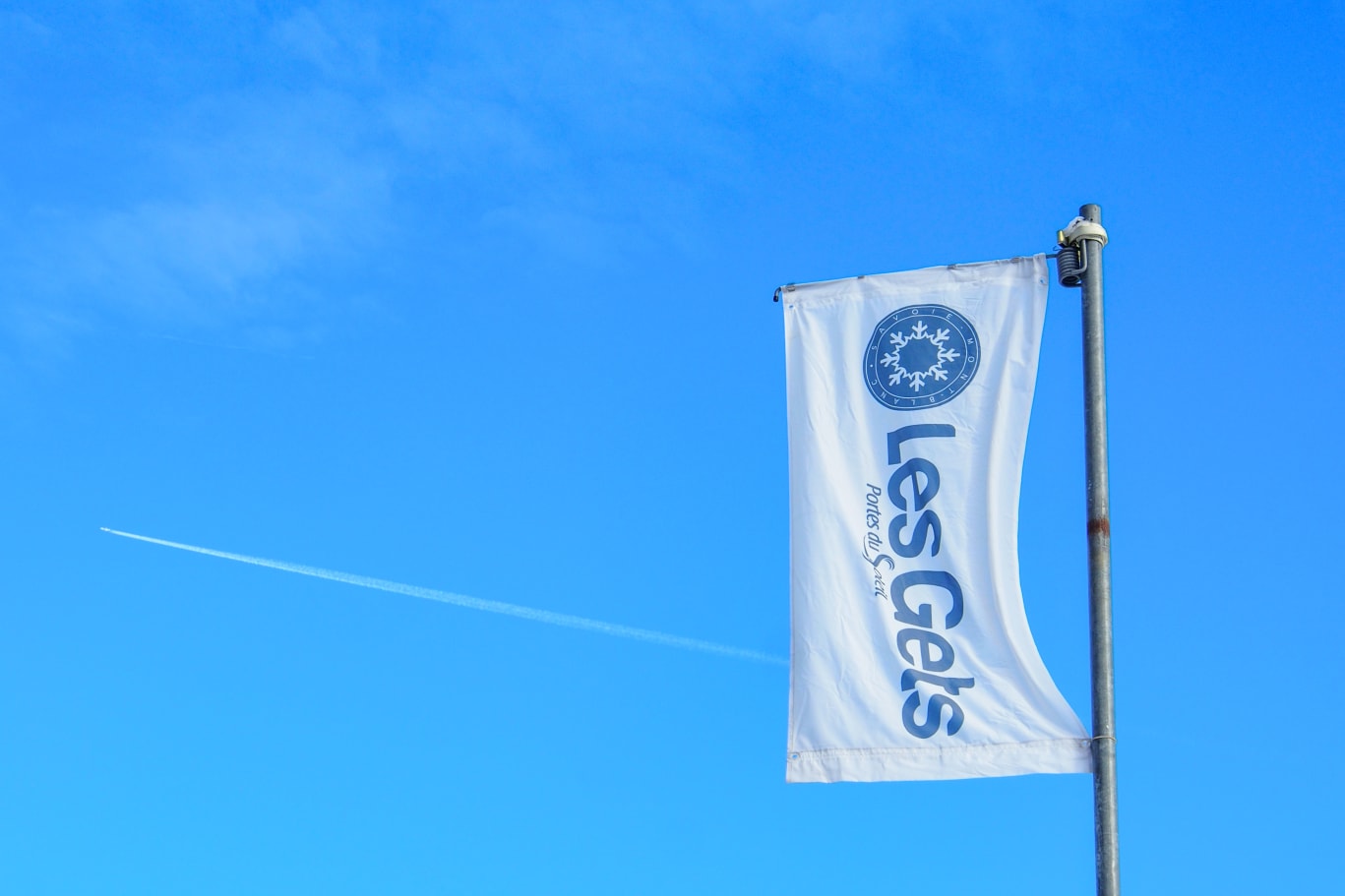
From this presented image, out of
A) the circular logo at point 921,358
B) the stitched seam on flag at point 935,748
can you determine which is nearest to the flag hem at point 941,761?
the stitched seam on flag at point 935,748

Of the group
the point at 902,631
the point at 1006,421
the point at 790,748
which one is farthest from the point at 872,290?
the point at 790,748

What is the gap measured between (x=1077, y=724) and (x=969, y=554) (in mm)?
1625

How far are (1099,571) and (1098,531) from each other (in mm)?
342

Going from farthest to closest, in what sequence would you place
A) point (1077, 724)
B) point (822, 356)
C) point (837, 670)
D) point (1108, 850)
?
point (822, 356), point (837, 670), point (1077, 724), point (1108, 850)

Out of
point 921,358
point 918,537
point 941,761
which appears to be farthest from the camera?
point 921,358

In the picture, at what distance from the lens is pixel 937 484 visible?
13898 millimetres

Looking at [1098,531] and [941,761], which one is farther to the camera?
[941,761]

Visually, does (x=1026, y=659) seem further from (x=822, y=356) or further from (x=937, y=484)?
(x=822, y=356)

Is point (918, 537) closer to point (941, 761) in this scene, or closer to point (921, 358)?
point (921, 358)

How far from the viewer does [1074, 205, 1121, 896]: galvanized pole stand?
12.0 metres

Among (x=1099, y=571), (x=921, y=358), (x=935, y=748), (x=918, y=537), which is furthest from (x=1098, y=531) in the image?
(x=921, y=358)

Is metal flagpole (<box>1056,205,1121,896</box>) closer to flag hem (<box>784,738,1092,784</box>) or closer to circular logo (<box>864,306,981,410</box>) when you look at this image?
flag hem (<box>784,738,1092,784</box>)

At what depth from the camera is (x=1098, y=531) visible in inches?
505

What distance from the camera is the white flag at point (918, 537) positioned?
13.2 metres
